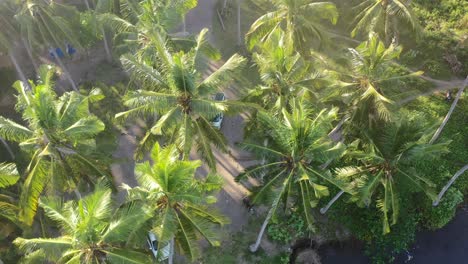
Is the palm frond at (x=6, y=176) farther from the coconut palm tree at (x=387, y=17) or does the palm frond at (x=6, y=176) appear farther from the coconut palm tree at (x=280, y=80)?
the coconut palm tree at (x=387, y=17)

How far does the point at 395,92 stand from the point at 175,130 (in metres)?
10.0

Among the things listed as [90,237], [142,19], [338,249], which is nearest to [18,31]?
[142,19]

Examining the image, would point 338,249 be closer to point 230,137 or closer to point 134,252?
point 230,137

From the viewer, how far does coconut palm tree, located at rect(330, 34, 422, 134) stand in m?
16.8

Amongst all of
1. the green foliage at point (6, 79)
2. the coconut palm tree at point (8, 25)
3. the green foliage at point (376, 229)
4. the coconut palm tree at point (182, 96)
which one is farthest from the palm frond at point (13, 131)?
the green foliage at point (376, 229)

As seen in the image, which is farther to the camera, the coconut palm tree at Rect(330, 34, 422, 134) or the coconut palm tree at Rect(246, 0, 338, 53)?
the coconut palm tree at Rect(246, 0, 338, 53)

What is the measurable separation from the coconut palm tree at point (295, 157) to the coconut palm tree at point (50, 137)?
19.9 ft

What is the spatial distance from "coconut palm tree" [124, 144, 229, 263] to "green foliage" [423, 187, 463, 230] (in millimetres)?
13382

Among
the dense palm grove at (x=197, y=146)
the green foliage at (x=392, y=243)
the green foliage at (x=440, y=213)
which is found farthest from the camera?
the green foliage at (x=440, y=213)

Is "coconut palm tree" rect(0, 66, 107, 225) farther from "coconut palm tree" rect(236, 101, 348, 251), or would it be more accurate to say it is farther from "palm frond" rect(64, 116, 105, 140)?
"coconut palm tree" rect(236, 101, 348, 251)

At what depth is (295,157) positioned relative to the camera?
48.1ft

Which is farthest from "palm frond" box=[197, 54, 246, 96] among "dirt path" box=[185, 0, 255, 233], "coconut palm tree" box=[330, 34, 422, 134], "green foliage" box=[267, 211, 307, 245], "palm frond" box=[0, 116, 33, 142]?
"green foliage" box=[267, 211, 307, 245]

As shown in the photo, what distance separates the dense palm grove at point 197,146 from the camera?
41.1 ft

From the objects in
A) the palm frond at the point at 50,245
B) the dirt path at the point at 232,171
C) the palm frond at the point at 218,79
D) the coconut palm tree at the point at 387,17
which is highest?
the palm frond at the point at 218,79
